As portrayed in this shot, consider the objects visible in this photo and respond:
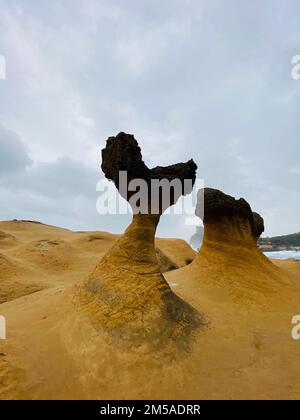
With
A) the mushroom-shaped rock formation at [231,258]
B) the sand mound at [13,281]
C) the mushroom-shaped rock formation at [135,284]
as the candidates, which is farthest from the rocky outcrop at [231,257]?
the sand mound at [13,281]

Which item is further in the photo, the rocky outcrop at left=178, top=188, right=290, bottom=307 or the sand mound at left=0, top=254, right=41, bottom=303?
the sand mound at left=0, top=254, right=41, bottom=303

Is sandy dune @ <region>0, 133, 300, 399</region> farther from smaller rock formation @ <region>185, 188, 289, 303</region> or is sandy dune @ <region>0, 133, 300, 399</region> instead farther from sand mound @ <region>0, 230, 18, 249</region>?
sand mound @ <region>0, 230, 18, 249</region>

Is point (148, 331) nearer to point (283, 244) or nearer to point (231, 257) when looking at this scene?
point (231, 257)

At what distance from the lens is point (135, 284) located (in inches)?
172

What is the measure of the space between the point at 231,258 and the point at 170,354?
4148 millimetres

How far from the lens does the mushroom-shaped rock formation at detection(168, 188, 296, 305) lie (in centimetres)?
657

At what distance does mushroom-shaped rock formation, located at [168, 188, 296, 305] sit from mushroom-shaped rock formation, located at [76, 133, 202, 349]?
7.17 ft

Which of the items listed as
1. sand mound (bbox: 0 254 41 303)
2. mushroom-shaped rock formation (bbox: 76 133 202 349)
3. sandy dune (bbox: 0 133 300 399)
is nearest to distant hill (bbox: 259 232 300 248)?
sandy dune (bbox: 0 133 300 399)

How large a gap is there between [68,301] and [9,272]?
17.8ft

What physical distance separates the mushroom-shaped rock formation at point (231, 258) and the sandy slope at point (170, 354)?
5 centimetres

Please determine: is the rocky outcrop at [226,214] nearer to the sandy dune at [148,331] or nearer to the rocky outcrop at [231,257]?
the rocky outcrop at [231,257]

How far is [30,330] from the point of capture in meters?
4.11
